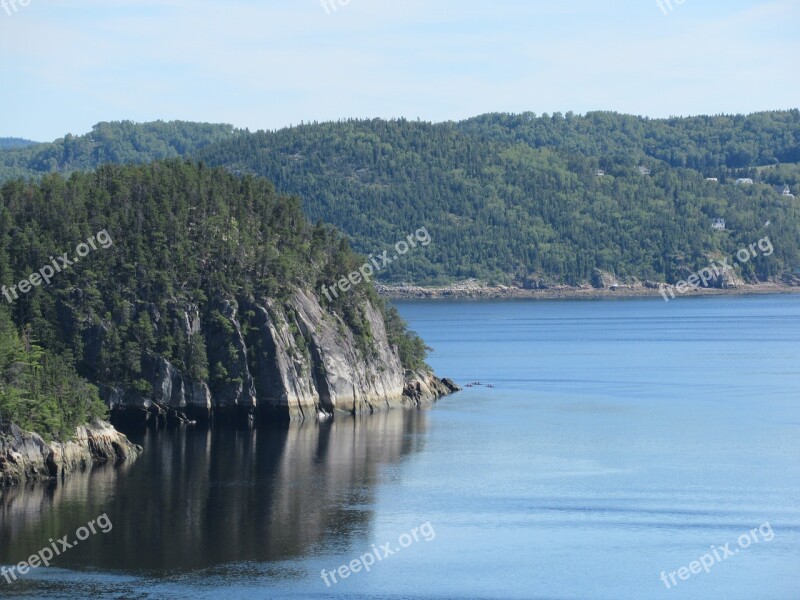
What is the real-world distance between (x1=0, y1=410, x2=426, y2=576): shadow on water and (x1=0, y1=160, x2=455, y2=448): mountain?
5.06m

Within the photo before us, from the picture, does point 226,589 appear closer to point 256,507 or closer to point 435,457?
point 256,507

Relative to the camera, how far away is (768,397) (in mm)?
119750

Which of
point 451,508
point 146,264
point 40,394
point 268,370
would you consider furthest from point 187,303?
point 451,508

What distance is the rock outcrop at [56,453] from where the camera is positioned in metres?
74.6

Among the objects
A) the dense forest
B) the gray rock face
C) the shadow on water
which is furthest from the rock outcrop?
the gray rock face

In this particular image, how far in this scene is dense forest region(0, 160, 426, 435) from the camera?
10019cm

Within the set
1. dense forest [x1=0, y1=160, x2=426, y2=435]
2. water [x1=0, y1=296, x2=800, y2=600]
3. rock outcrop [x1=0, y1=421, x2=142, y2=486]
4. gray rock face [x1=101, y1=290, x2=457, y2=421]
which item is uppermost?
dense forest [x1=0, y1=160, x2=426, y2=435]

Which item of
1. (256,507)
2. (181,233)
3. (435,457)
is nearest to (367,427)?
(435,457)

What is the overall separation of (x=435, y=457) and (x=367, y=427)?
13092 millimetres

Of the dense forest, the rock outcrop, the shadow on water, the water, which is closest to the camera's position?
the water

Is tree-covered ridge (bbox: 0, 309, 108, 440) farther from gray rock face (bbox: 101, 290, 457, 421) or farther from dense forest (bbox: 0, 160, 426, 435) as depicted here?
gray rock face (bbox: 101, 290, 457, 421)

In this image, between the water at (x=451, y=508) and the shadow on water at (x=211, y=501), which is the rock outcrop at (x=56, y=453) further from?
the water at (x=451, y=508)

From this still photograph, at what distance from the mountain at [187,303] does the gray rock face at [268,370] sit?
3.8 inches

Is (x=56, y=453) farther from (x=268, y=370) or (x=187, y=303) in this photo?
(x=187, y=303)
